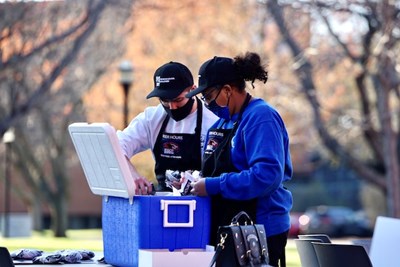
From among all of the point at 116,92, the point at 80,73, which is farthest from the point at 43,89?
the point at 116,92

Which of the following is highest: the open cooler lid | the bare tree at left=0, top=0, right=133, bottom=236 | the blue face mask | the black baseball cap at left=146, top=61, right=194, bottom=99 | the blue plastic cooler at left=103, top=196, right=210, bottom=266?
the bare tree at left=0, top=0, right=133, bottom=236

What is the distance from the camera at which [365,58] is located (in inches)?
859

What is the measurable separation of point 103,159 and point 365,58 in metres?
16.6

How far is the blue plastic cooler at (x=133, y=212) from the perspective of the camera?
548 centimetres

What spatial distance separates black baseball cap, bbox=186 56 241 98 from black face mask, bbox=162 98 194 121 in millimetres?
650

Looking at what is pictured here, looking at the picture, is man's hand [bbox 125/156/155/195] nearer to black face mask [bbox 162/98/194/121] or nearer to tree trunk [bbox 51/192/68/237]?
black face mask [bbox 162/98/194/121]

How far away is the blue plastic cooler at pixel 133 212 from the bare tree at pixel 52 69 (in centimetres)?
1408

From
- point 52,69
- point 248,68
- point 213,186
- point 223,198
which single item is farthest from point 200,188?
point 52,69

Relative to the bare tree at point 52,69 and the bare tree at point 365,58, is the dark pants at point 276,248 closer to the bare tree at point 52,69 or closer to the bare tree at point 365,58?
the bare tree at point 365,58

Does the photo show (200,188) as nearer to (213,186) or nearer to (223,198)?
(213,186)

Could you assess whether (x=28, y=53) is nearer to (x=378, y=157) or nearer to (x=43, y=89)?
(x=43, y=89)

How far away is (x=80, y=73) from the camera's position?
28.9 meters

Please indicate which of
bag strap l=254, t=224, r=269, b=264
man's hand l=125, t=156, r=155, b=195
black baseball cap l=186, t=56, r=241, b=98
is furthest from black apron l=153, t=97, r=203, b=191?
bag strap l=254, t=224, r=269, b=264

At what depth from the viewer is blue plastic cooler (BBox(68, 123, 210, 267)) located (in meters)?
5.48
